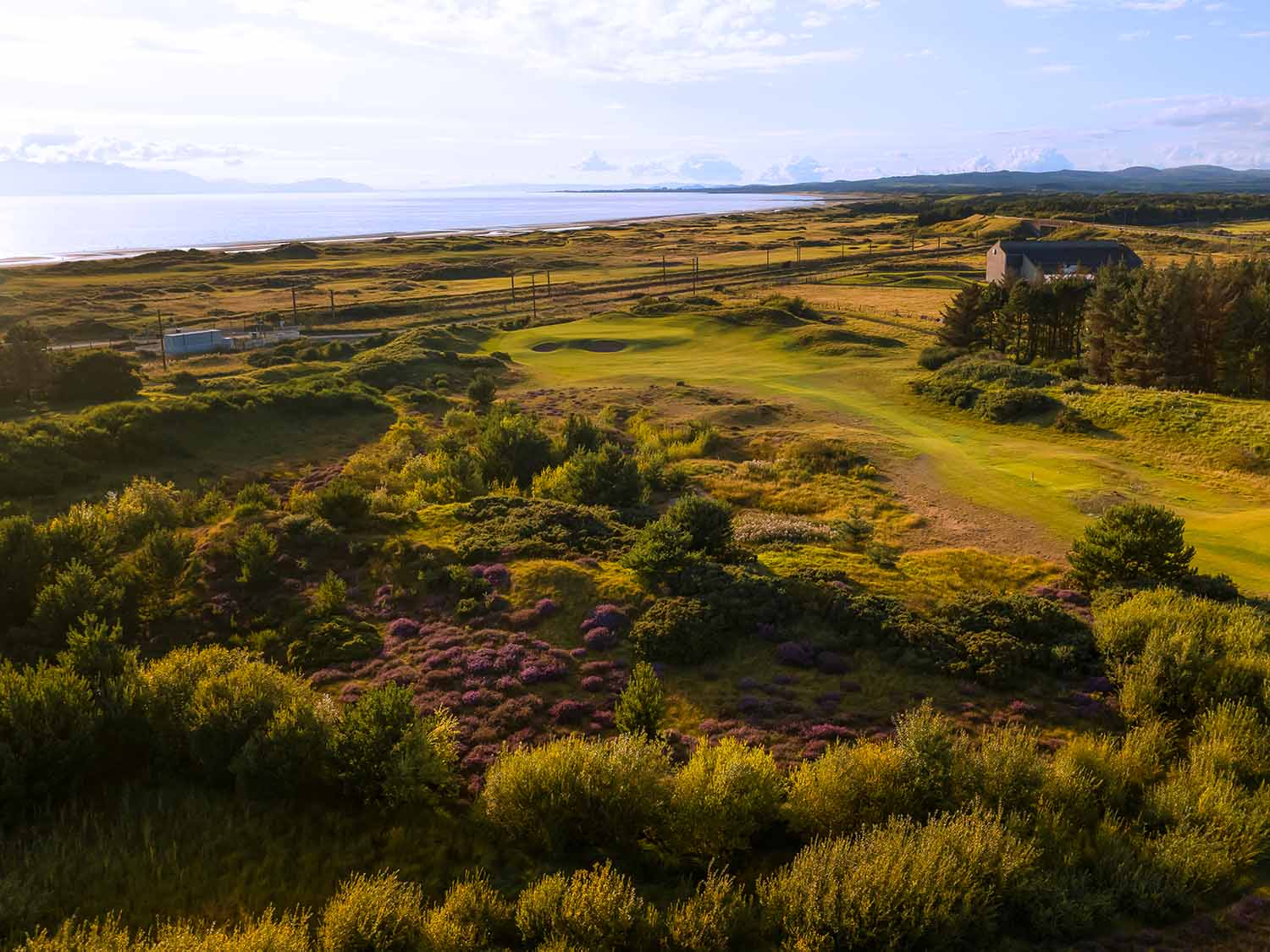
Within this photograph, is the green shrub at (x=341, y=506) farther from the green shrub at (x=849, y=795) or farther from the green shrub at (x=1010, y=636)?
the green shrub at (x=849, y=795)

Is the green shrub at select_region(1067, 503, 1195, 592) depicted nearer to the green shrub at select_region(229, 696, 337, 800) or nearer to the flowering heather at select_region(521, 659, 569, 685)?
the flowering heather at select_region(521, 659, 569, 685)

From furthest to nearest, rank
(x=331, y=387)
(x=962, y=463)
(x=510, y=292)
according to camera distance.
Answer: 1. (x=510, y=292)
2. (x=331, y=387)
3. (x=962, y=463)

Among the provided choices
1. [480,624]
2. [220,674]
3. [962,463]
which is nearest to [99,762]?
[220,674]

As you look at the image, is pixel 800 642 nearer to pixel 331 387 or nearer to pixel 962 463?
pixel 962 463

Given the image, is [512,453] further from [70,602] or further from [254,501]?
[70,602]

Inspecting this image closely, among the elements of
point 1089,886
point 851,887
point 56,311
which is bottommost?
point 1089,886
